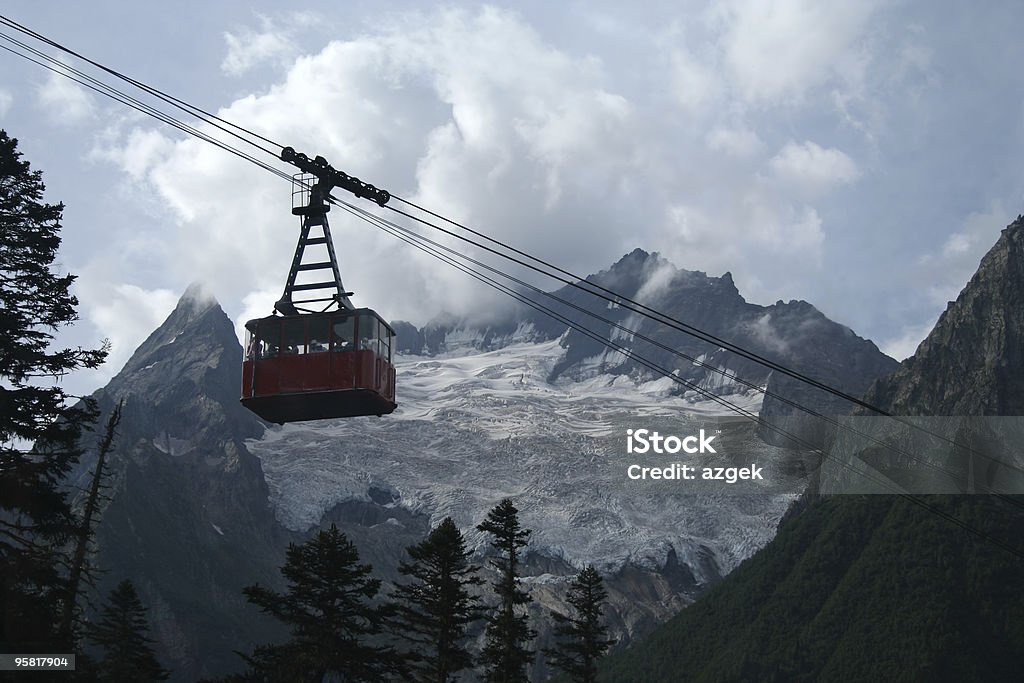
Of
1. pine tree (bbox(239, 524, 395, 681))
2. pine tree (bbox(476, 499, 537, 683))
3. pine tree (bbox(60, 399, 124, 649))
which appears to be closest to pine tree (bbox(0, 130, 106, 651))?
pine tree (bbox(60, 399, 124, 649))

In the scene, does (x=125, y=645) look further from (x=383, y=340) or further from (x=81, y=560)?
(x=383, y=340)

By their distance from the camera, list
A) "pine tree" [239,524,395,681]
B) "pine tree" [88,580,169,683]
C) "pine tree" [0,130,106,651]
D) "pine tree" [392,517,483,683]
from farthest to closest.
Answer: "pine tree" [88,580,169,683]
"pine tree" [392,517,483,683]
"pine tree" [239,524,395,681]
"pine tree" [0,130,106,651]

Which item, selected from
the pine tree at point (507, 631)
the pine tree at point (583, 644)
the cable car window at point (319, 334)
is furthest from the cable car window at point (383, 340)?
the pine tree at point (583, 644)

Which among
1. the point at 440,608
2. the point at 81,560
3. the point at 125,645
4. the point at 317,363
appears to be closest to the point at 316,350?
the point at 317,363

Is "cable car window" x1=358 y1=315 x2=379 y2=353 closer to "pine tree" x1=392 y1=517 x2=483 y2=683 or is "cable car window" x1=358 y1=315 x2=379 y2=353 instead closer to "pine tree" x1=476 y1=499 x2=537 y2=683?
"pine tree" x1=392 y1=517 x2=483 y2=683

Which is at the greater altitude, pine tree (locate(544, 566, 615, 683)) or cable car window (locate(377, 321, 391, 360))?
cable car window (locate(377, 321, 391, 360))

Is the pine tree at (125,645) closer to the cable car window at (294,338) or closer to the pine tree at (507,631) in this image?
the pine tree at (507,631)
